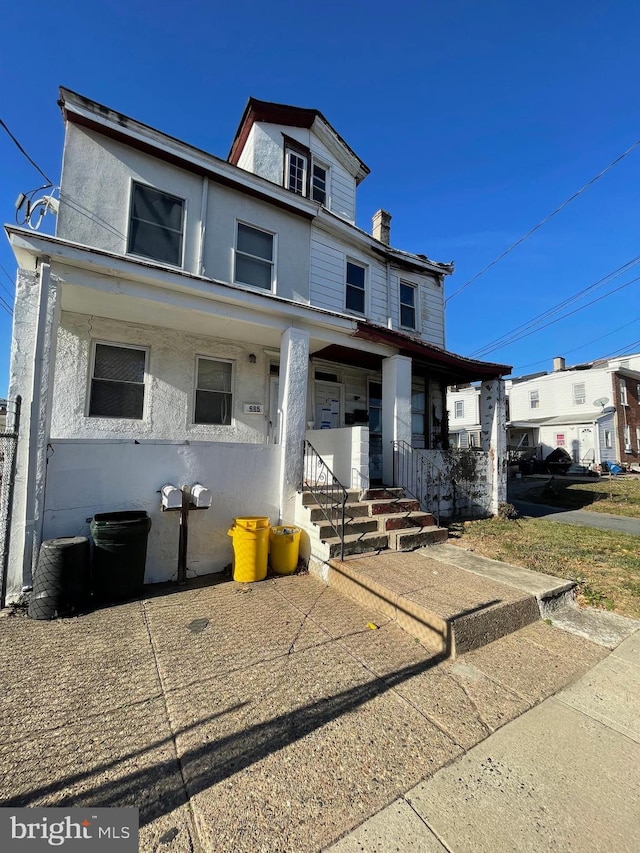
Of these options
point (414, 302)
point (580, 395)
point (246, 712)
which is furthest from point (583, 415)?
point (246, 712)

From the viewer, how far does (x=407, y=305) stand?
33.9 ft

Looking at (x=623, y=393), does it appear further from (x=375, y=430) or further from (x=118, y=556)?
(x=118, y=556)

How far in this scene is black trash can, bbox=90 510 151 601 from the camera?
4.39 meters

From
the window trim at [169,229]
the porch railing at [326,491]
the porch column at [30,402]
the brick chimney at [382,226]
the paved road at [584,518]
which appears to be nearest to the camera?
the porch column at [30,402]

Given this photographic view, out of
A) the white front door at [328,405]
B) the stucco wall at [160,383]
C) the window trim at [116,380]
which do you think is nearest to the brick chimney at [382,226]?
the white front door at [328,405]

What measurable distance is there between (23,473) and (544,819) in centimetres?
555

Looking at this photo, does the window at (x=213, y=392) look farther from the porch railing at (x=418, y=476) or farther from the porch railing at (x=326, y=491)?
the porch railing at (x=418, y=476)

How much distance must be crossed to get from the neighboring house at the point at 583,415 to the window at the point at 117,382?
24.5 meters

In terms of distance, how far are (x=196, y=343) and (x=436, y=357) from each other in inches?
201

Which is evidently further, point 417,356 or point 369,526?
point 417,356

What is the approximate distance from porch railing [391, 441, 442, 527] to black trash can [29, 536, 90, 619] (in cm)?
546

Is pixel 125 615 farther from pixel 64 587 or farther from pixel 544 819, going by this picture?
pixel 544 819

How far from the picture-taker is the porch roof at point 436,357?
7086 mm

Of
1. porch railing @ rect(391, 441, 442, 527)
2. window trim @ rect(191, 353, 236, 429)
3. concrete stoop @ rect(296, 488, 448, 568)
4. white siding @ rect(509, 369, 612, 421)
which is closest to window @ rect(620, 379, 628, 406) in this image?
white siding @ rect(509, 369, 612, 421)
